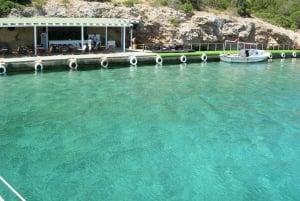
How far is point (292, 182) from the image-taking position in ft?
44.8

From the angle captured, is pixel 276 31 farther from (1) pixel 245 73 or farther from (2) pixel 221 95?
(2) pixel 221 95

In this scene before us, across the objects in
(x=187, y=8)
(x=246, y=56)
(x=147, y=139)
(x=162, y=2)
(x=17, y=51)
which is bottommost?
(x=147, y=139)

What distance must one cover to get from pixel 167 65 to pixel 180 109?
1486 cm

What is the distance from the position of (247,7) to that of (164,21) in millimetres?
17627

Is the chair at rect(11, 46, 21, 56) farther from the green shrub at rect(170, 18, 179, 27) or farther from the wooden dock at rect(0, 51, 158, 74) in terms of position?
the green shrub at rect(170, 18, 179, 27)

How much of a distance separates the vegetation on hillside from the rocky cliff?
0.85m

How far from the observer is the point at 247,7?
178 ft

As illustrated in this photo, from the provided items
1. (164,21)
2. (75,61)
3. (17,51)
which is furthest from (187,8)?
(17,51)

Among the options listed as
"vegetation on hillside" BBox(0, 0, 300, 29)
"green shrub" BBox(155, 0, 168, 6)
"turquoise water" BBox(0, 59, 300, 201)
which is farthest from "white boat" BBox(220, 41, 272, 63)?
"turquoise water" BBox(0, 59, 300, 201)

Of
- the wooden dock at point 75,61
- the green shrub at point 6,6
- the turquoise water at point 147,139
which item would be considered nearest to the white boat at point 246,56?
the wooden dock at point 75,61

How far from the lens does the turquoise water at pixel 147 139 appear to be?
1292cm

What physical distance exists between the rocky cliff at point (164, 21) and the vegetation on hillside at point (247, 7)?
0.85 m

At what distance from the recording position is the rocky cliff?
3806 centimetres

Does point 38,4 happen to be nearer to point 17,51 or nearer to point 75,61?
point 17,51
